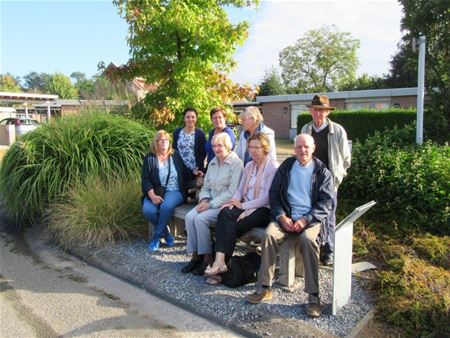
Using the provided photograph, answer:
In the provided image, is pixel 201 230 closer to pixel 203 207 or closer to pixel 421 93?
pixel 203 207

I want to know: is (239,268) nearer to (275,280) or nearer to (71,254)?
(275,280)

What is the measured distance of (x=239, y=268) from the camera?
3.85m

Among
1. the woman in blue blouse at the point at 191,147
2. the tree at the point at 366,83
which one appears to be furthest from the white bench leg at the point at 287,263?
the tree at the point at 366,83

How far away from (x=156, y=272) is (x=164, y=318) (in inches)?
33.6

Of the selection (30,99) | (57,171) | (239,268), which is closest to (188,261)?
(239,268)

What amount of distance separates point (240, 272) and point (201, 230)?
24.6 inches

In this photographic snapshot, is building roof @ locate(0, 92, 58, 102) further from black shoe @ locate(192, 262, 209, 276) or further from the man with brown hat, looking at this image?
the man with brown hat

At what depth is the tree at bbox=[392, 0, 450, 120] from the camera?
7117 mm

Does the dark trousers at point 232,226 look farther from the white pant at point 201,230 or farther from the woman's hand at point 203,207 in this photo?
the woman's hand at point 203,207

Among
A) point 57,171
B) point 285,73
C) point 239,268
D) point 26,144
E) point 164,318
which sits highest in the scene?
point 285,73

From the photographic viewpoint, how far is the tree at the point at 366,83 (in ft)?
115

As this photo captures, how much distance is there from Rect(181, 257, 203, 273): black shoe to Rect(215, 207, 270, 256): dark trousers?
389 mm

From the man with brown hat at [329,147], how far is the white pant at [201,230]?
117 centimetres

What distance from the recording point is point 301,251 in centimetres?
348
